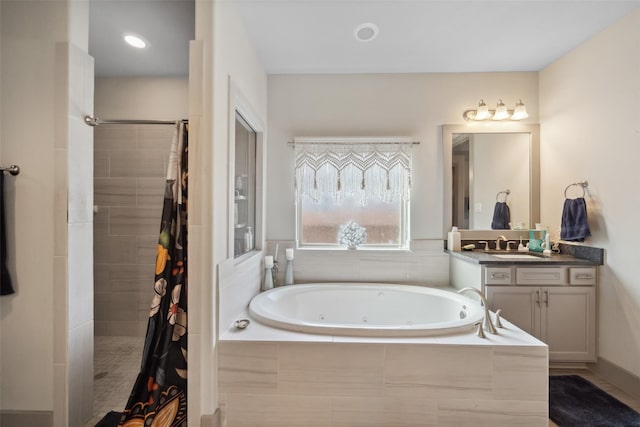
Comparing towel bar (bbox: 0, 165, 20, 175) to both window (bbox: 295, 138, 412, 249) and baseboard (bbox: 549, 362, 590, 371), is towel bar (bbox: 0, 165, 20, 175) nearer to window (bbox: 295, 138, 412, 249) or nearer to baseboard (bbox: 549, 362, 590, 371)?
window (bbox: 295, 138, 412, 249)

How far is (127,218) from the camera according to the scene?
109 inches

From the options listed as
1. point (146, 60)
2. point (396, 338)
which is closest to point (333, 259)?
point (396, 338)

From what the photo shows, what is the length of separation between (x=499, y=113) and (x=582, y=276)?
1503mm

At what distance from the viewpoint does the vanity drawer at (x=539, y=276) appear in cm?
233

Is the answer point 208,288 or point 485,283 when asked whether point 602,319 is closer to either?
point 485,283

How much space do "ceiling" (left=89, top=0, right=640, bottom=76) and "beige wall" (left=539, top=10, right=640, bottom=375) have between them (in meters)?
0.20

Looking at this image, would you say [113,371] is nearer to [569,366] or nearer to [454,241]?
[454,241]

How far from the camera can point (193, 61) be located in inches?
60.5

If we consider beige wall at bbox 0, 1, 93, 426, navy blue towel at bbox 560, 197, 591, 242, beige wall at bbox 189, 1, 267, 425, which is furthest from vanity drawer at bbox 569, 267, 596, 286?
beige wall at bbox 0, 1, 93, 426

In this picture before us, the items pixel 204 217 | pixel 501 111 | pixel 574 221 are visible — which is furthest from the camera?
pixel 501 111

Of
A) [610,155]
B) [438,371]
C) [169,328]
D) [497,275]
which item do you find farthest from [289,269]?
[610,155]

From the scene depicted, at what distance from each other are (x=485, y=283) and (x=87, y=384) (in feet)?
8.80

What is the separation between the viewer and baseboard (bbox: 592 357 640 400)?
2.05 metres

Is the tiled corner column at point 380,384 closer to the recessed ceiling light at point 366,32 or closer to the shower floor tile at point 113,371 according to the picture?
the shower floor tile at point 113,371
